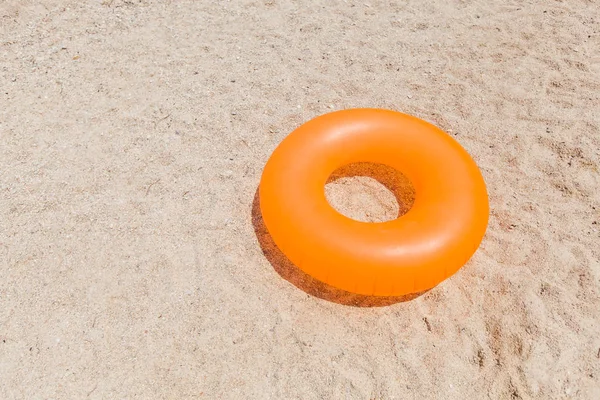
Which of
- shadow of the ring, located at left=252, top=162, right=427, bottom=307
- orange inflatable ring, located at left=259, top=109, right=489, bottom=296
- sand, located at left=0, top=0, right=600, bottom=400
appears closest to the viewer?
orange inflatable ring, located at left=259, top=109, right=489, bottom=296

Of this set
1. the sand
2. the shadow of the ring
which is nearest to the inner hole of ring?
the sand

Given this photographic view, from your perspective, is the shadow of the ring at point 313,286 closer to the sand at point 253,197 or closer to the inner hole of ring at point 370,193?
the sand at point 253,197

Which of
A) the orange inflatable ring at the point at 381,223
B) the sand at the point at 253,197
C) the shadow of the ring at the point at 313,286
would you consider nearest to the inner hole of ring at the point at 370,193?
the sand at the point at 253,197

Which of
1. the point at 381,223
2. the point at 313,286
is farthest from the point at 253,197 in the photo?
the point at 381,223

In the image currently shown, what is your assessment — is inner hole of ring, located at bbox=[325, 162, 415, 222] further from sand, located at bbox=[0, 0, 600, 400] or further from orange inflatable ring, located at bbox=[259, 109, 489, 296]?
orange inflatable ring, located at bbox=[259, 109, 489, 296]

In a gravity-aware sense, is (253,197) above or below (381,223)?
below

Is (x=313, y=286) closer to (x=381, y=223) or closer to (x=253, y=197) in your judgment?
(x=381, y=223)

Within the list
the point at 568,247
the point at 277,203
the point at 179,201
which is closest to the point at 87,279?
the point at 179,201
